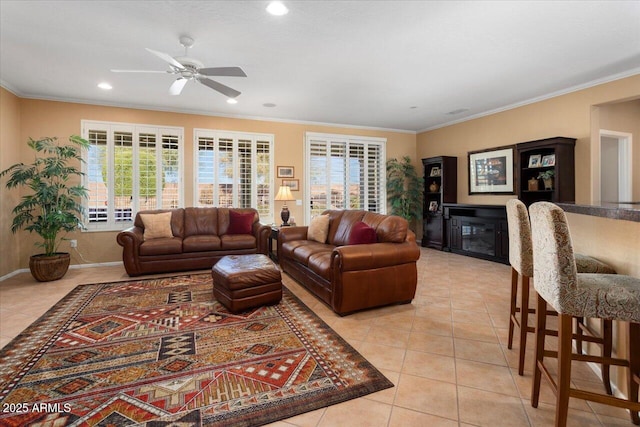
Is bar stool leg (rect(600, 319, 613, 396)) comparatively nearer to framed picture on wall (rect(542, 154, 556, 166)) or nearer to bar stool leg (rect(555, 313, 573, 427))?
bar stool leg (rect(555, 313, 573, 427))

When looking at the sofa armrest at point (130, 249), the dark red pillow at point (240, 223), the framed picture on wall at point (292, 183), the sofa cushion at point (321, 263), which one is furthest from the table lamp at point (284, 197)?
the sofa armrest at point (130, 249)

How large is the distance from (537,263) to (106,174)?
20.1 feet

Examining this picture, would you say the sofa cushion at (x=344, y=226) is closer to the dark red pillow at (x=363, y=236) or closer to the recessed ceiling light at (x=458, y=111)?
the dark red pillow at (x=363, y=236)

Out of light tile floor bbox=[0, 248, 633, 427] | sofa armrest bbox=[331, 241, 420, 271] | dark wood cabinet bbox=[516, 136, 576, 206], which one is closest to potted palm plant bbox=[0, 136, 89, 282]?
Result: light tile floor bbox=[0, 248, 633, 427]

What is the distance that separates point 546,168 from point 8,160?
8330 mm

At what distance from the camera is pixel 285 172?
21.2 ft

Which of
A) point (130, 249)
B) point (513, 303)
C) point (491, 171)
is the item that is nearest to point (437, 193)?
point (491, 171)

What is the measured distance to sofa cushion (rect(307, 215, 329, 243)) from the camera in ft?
14.7

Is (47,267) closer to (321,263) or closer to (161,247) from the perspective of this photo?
(161,247)

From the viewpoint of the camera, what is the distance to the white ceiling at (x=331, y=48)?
2.67 meters

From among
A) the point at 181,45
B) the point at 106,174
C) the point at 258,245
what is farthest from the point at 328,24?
the point at 106,174

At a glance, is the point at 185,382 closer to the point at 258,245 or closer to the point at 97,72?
the point at 258,245

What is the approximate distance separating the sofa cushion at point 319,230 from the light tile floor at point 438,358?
764 millimetres

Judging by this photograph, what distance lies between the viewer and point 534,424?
1.61 meters
